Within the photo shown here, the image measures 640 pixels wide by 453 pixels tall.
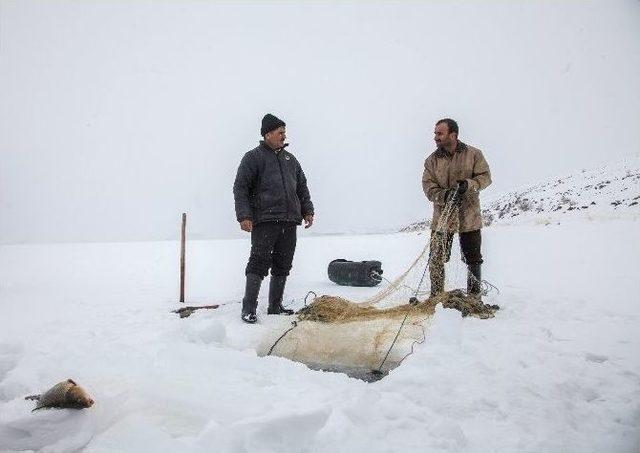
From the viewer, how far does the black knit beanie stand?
14.5 feet

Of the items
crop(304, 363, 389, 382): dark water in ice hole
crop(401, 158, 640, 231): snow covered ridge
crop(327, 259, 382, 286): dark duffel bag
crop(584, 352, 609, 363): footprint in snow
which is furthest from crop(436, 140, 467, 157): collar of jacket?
crop(401, 158, 640, 231): snow covered ridge

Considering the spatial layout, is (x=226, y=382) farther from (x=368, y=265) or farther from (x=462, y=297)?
(x=368, y=265)

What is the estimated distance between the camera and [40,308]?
4.85m

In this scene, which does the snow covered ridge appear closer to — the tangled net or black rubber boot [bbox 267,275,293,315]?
the tangled net

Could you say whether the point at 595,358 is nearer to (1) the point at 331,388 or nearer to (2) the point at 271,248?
(1) the point at 331,388

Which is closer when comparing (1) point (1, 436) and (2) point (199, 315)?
(1) point (1, 436)

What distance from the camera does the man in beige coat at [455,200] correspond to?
4297 millimetres

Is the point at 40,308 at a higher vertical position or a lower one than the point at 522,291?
lower

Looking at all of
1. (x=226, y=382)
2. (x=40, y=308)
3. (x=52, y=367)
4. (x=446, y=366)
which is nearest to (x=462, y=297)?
(x=446, y=366)

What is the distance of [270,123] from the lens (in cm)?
441

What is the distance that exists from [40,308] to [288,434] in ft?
14.8

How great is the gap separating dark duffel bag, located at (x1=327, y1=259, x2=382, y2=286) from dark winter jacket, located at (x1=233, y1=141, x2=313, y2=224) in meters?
2.01

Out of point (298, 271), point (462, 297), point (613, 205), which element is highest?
point (613, 205)

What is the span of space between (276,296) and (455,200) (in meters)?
2.11
